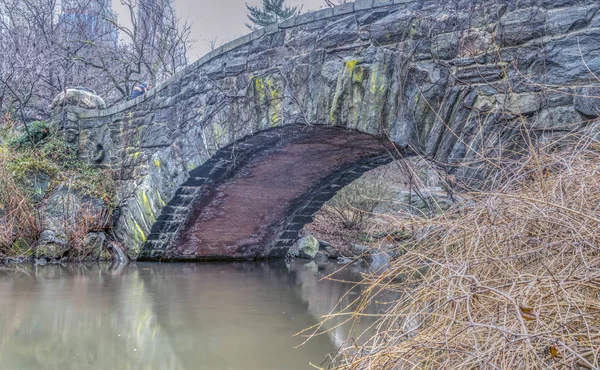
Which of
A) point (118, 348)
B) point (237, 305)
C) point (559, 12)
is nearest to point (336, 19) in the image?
point (559, 12)

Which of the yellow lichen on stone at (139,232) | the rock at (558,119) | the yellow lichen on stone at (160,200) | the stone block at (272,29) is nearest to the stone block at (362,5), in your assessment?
the stone block at (272,29)

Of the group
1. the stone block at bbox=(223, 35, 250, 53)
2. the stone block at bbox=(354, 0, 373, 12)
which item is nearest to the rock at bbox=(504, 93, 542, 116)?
the stone block at bbox=(354, 0, 373, 12)

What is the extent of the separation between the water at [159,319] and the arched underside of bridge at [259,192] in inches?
36.5

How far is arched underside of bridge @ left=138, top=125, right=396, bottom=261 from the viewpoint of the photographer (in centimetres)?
588

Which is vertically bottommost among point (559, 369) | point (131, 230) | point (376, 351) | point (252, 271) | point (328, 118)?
→ point (252, 271)

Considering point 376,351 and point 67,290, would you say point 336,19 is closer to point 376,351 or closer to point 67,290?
point 376,351

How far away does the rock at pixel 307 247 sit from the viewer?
9617 millimetres

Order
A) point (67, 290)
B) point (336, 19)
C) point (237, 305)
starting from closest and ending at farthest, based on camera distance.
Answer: point (336, 19)
point (237, 305)
point (67, 290)

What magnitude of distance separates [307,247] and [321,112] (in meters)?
5.44

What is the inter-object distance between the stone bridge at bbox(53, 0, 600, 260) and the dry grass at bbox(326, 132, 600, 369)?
57 centimetres

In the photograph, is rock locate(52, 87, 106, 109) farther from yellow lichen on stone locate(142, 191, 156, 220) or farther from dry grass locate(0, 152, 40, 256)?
yellow lichen on stone locate(142, 191, 156, 220)

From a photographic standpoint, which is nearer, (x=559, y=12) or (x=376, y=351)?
(x=376, y=351)

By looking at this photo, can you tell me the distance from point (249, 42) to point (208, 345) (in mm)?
3140

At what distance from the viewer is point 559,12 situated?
3.08 m
